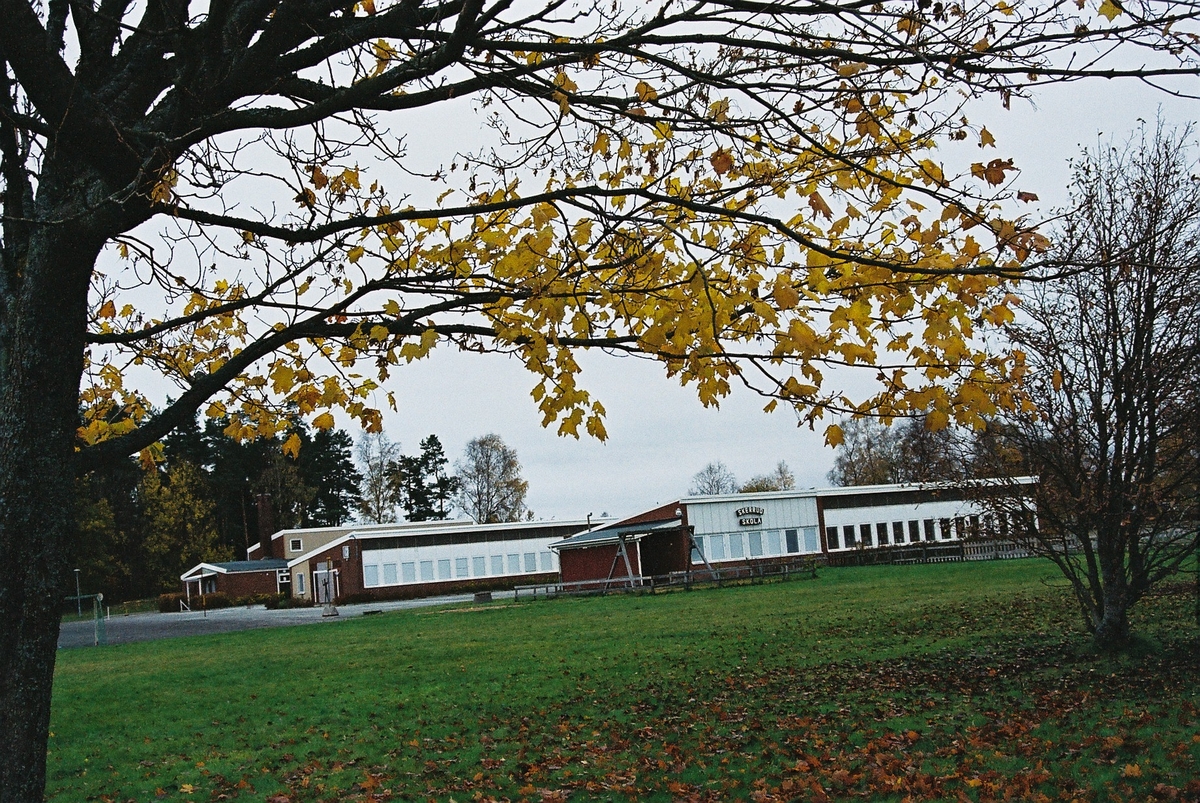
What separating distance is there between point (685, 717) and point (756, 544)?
43.2 metres

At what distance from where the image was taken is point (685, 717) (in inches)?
430

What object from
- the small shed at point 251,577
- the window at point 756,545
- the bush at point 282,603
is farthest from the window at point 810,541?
the small shed at point 251,577

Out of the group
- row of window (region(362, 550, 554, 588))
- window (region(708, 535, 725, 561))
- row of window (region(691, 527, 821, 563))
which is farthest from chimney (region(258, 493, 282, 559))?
window (region(708, 535, 725, 561))

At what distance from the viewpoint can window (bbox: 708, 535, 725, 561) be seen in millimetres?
51938

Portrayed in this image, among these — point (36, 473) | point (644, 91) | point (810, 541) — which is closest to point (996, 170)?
point (644, 91)

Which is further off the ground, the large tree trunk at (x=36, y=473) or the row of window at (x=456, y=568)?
the large tree trunk at (x=36, y=473)

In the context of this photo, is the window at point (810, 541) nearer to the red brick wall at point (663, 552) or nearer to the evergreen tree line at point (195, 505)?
the red brick wall at point (663, 552)

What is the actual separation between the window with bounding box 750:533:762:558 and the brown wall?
7.75 meters

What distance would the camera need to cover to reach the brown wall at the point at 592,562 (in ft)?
159

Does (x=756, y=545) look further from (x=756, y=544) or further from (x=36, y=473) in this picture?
(x=36, y=473)

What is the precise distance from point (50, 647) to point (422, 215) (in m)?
2.35

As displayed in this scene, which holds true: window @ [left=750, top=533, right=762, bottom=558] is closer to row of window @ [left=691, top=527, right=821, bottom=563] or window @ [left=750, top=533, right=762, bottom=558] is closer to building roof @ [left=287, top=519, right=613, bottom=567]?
row of window @ [left=691, top=527, right=821, bottom=563]

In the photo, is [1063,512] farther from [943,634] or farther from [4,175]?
[4,175]

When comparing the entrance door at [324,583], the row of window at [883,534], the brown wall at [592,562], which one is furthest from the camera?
the entrance door at [324,583]
